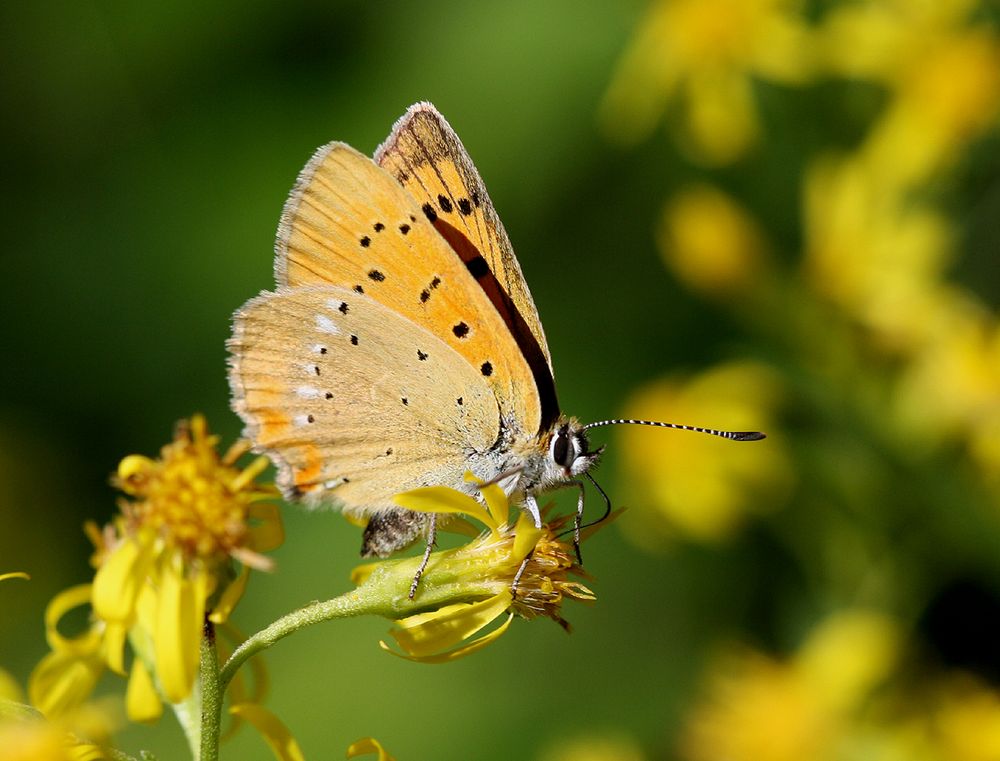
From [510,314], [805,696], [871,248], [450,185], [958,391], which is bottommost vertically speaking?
[805,696]

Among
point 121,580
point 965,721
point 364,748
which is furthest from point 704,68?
point 364,748

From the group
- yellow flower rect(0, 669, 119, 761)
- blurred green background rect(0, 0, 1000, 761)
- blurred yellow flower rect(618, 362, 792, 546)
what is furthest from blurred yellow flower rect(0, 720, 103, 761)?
blurred yellow flower rect(618, 362, 792, 546)

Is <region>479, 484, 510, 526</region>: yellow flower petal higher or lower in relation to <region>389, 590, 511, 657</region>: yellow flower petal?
higher

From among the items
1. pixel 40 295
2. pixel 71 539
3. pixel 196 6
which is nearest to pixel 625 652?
pixel 71 539

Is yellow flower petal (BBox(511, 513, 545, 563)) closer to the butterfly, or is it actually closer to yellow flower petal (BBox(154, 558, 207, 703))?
the butterfly

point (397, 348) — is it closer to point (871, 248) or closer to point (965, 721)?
point (965, 721)

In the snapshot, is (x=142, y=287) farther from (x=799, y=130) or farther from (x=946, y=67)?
(x=946, y=67)
